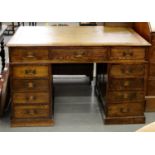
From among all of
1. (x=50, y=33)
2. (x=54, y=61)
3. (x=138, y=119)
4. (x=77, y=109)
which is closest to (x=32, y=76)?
(x=54, y=61)

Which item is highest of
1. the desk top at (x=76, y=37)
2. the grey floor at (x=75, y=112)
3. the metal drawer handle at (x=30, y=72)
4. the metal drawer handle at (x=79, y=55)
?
the desk top at (x=76, y=37)

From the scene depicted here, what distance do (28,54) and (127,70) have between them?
A: 30.9 inches

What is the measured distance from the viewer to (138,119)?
2574 mm

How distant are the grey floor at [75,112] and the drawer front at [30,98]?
0.22 meters

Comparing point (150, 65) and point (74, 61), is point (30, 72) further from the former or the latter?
point (150, 65)

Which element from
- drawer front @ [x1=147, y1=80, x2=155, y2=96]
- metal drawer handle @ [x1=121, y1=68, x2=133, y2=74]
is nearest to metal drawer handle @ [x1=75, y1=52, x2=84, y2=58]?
metal drawer handle @ [x1=121, y1=68, x2=133, y2=74]

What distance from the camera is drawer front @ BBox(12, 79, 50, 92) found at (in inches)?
95.0

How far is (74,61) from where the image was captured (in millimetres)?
2365

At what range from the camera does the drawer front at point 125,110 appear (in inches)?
99.8

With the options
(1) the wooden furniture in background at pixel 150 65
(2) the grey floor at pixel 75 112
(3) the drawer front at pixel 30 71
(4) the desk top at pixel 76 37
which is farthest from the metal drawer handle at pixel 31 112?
(1) the wooden furniture in background at pixel 150 65

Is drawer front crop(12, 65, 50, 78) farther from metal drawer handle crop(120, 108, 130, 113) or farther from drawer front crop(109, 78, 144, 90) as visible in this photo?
metal drawer handle crop(120, 108, 130, 113)

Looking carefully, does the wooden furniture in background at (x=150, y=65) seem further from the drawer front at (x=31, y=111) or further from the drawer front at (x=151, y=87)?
the drawer front at (x=31, y=111)

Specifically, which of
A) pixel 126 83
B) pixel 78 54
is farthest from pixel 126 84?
pixel 78 54
